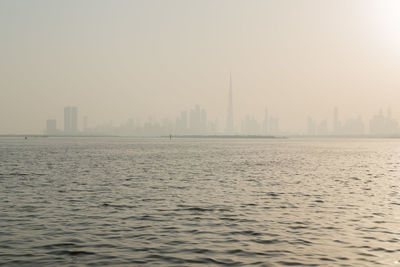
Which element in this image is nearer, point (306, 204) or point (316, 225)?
point (316, 225)

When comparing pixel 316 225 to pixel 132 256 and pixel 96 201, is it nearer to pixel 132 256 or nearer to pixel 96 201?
pixel 132 256

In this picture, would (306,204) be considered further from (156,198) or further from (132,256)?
(132,256)

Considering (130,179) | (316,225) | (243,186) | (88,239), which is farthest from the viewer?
(130,179)

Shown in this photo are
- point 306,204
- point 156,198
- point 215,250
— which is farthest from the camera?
point 156,198

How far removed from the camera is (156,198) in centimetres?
3312

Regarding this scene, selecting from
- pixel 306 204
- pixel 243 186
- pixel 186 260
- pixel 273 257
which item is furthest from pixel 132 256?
pixel 243 186

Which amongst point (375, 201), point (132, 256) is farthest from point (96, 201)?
point (375, 201)

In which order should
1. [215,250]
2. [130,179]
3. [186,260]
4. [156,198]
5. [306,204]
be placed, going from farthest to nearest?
[130,179] < [156,198] < [306,204] < [215,250] < [186,260]

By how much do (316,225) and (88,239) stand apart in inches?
479

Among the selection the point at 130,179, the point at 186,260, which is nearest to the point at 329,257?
the point at 186,260

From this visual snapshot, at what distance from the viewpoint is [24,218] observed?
2478 cm

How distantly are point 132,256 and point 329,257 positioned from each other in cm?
804

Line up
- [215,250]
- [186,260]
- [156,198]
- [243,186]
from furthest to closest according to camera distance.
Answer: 1. [243,186]
2. [156,198]
3. [215,250]
4. [186,260]

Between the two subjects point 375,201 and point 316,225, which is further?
point 375,201
